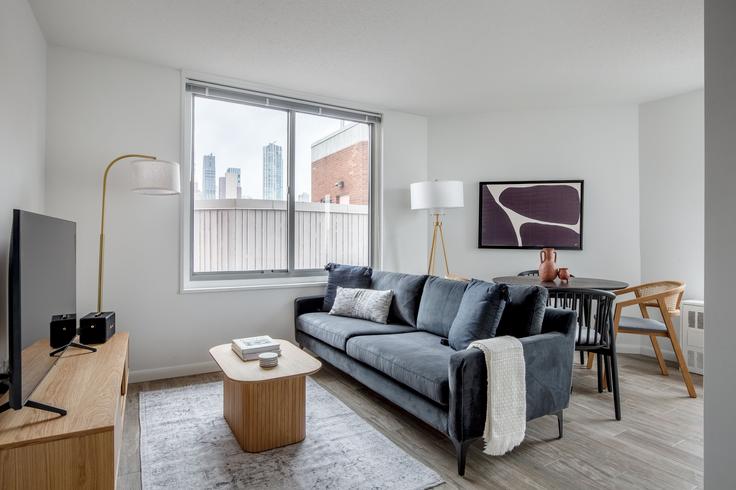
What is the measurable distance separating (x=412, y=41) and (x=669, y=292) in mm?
2737

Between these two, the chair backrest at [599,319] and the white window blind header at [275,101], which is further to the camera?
the white window blind header at [275,101]

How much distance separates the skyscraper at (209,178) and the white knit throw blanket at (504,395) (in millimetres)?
2873

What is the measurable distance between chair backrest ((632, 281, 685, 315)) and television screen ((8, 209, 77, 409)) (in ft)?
12.8

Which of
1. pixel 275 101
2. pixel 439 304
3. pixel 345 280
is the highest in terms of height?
pixel 275 101

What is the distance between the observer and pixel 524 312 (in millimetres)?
2561

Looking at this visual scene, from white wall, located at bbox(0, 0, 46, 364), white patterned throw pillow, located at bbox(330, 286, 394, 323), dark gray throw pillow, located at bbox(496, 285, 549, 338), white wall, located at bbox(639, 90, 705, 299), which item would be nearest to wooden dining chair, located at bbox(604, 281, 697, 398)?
white wall, located at bbox(639, 90, 705, 299)

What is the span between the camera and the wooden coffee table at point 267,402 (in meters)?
2.36

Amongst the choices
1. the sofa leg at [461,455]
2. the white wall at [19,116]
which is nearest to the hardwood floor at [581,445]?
the sofa leg at [461,455]

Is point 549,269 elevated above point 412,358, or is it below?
above

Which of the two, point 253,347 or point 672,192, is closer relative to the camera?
point 253,347

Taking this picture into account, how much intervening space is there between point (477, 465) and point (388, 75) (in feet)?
10.2

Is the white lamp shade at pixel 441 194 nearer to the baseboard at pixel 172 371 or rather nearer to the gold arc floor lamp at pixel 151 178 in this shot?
the gold arc floor lamp at pixel 151 178

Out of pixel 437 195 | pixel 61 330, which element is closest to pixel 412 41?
pixel 437 195

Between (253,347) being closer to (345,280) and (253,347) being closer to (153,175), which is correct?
(153,175)
